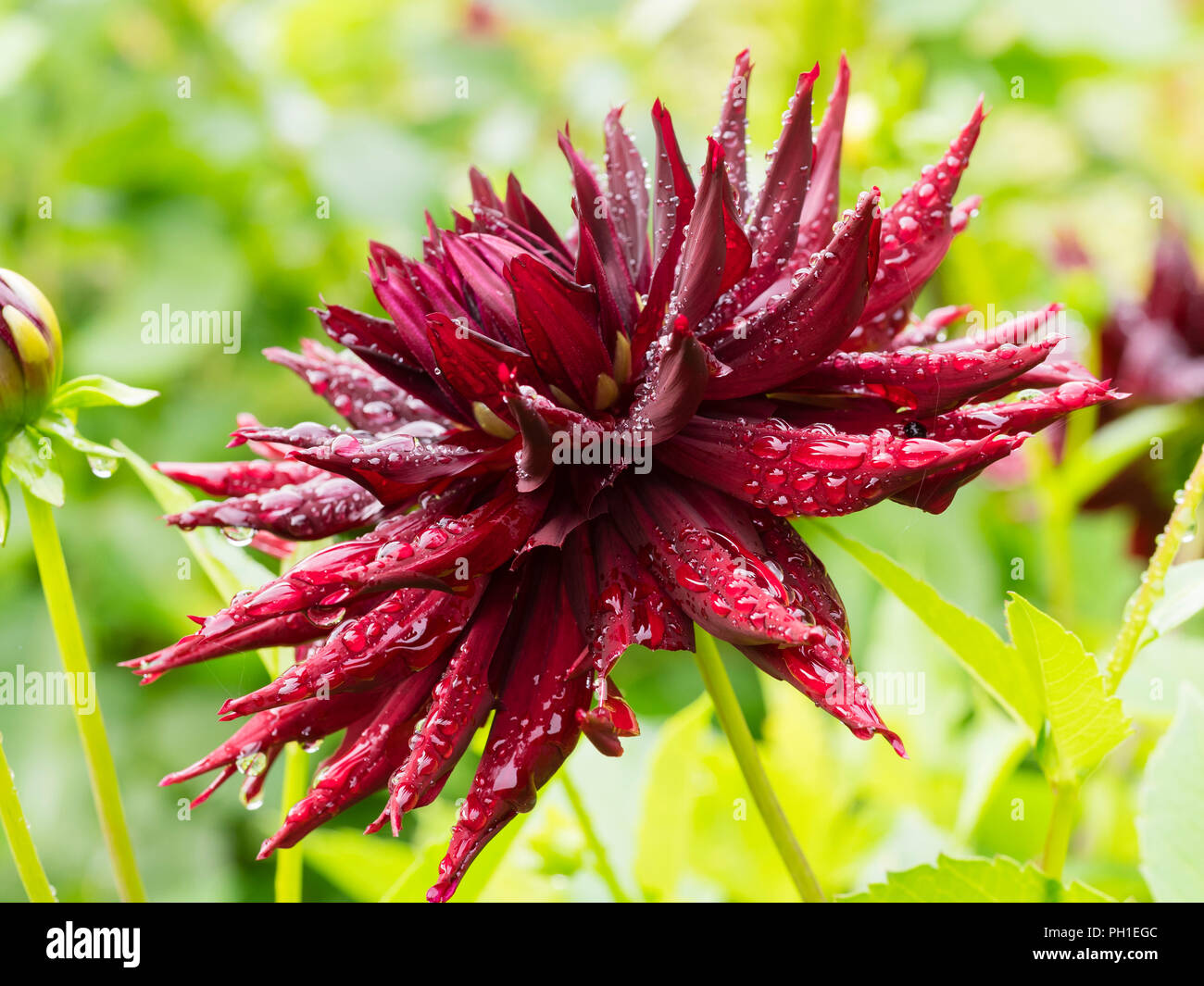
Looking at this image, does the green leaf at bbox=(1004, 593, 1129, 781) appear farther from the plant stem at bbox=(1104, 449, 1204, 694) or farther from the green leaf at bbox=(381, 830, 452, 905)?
the green leaf at bbox=(381, 830, 452, 905)

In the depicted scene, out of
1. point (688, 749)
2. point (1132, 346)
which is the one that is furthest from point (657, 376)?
Answer: point (1132, 346)

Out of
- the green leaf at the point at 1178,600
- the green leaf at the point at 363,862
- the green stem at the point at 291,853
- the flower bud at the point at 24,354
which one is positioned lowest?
the green leaf at the point at 363,862

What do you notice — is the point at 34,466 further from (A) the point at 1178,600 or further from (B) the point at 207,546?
(A) the point at 1178,600

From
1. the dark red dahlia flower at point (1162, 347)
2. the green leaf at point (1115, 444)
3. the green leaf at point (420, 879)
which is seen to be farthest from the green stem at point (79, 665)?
the dark red dahlia flower at point (1162, 347)

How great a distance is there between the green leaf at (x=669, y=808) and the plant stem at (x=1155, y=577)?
244mm

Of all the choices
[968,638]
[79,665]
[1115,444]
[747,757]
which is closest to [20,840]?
[79,665]

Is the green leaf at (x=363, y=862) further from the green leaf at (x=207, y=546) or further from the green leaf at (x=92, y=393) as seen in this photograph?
the green leaf at (x=92, y=393)

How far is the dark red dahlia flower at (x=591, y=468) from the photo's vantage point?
34cm

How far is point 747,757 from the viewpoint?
0.40 metres

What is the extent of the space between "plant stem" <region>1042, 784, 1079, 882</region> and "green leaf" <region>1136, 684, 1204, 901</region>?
0.04m

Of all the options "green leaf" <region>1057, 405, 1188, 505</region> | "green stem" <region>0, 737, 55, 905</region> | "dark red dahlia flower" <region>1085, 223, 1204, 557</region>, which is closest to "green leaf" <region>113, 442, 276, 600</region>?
"green stem" <region>0, 737, 55, 905</region>

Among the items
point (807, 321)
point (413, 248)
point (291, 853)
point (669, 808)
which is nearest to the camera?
point (807, 321)

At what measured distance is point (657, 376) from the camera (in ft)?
1.21

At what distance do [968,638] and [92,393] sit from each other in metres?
0.37
